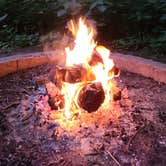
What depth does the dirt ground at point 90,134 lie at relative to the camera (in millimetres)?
2643

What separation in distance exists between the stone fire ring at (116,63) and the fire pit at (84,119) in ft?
0.49

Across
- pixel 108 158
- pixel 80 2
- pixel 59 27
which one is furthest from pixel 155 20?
pixel 108 158

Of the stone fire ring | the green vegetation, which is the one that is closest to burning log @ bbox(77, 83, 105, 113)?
the stone fire ring

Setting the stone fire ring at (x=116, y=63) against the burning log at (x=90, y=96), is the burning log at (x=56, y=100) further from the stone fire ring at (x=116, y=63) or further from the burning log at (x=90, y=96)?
the stone fire ring at (x=116, y=63)

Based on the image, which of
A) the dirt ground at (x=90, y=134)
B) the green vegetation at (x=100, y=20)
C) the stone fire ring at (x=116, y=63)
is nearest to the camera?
the dirt ground at (x=90, y=134)

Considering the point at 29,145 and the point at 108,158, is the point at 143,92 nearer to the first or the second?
the point at 108,158

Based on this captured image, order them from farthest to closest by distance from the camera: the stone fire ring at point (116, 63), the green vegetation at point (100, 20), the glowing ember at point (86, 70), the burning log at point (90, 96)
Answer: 1. the green vegetation at point (100, 20)
2. the stone fire ring at point (116, 63)
3. the glowing ember at point (86, 70)
4. the burning log at point (90, 96)

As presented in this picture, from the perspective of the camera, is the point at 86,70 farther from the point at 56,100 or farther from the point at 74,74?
the point at 56,100

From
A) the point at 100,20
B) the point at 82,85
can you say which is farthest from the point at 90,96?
the point at 100,20

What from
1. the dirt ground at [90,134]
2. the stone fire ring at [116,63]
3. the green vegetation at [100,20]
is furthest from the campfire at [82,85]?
the green vegetation at [100,20]

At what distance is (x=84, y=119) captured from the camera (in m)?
3.09

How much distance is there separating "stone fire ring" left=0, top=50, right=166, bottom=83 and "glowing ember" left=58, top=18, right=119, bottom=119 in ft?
1.57

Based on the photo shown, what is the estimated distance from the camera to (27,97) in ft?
11.5

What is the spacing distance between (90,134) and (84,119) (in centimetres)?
22
